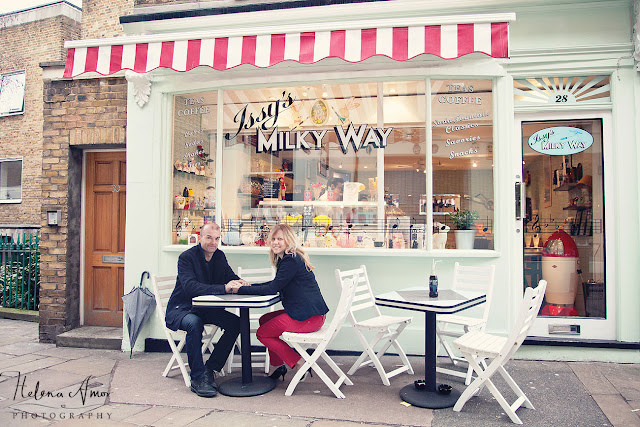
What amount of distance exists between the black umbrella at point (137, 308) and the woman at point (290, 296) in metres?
2.01

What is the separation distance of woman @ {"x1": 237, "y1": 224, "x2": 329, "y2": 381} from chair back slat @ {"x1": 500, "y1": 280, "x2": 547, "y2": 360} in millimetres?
1634

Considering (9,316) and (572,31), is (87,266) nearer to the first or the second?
(9,316)

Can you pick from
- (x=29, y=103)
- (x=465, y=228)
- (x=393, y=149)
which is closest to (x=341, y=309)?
(x=465, y=228)

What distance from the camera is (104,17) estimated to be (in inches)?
757

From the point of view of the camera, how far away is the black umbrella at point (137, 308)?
5945 mm

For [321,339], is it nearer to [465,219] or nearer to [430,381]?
[430,381]

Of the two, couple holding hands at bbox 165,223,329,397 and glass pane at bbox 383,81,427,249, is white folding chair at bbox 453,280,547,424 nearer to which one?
couple holding hands at bbox 165,223,329,397

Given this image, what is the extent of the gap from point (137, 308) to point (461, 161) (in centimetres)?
425

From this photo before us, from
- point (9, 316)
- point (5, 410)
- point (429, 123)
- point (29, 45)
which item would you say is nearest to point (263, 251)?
point (429, 123)

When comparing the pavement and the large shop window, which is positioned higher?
the large shop window

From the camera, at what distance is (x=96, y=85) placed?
666cm

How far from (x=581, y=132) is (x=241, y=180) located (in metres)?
4.14

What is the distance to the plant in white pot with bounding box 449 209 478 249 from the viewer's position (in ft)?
18.9

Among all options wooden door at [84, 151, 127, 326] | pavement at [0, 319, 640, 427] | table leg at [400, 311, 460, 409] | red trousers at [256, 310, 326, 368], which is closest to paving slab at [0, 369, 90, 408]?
pavement at [0, 319, 640, 427]
